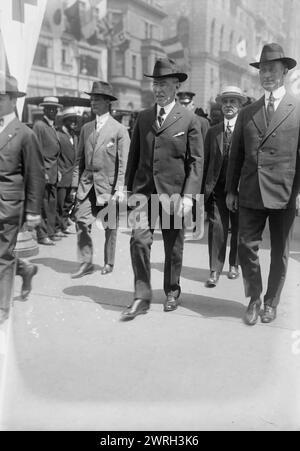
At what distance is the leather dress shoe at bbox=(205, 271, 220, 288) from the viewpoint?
4641 mm

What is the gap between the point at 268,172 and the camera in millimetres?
3570

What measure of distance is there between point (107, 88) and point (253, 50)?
5.08 ft

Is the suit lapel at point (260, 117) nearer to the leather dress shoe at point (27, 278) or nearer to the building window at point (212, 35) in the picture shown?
the building window at point (212, 35)

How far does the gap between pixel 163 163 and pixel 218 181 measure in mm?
1016

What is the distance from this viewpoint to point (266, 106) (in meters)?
3.59

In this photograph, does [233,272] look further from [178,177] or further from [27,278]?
[27,278]

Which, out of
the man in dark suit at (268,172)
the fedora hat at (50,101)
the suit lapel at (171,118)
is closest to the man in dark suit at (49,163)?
the fedora hat at (50,101)

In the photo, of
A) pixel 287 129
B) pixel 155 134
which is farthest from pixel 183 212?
pixel 287 129

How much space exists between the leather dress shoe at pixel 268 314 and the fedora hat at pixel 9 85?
2186mm

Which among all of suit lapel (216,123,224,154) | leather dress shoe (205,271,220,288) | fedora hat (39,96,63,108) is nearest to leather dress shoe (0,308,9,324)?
leather dress shoe (205,271,220,288)

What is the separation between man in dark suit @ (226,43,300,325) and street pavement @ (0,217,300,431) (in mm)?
327

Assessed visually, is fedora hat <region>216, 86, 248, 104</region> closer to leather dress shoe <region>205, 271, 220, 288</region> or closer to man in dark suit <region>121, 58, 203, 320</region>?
man in dark suit <region>121, 58, 203, 320</region>

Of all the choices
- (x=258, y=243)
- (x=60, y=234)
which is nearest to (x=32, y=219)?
(x=258, y=243)

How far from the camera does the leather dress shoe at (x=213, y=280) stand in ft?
15.2
